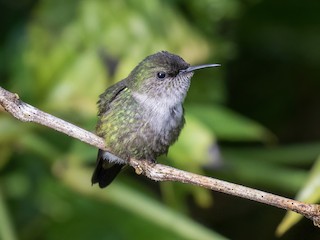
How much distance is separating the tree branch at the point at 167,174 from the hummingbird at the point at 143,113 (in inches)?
9.2

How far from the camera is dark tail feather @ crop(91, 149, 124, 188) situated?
2705 millimetres

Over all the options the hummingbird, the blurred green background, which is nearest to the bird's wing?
the hummingbird

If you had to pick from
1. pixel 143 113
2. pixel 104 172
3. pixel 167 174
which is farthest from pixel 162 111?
pixel 167 174

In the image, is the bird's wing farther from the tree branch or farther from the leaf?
the leaf

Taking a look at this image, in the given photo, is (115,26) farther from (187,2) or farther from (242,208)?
(242,208)

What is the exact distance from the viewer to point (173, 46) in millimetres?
3771

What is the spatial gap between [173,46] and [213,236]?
94 cm

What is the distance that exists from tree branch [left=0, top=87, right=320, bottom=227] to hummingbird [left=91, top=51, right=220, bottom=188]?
0.77ft

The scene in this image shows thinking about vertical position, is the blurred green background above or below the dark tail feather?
above

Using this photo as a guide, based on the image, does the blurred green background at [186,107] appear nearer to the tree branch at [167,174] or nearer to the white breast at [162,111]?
the white breast at [162,111]

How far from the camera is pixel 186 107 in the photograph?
11.9ft

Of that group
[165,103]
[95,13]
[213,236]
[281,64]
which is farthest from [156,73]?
[281,64]

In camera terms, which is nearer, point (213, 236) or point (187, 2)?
point (213, 236)

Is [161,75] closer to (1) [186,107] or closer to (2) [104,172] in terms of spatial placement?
(2) [104,172]
